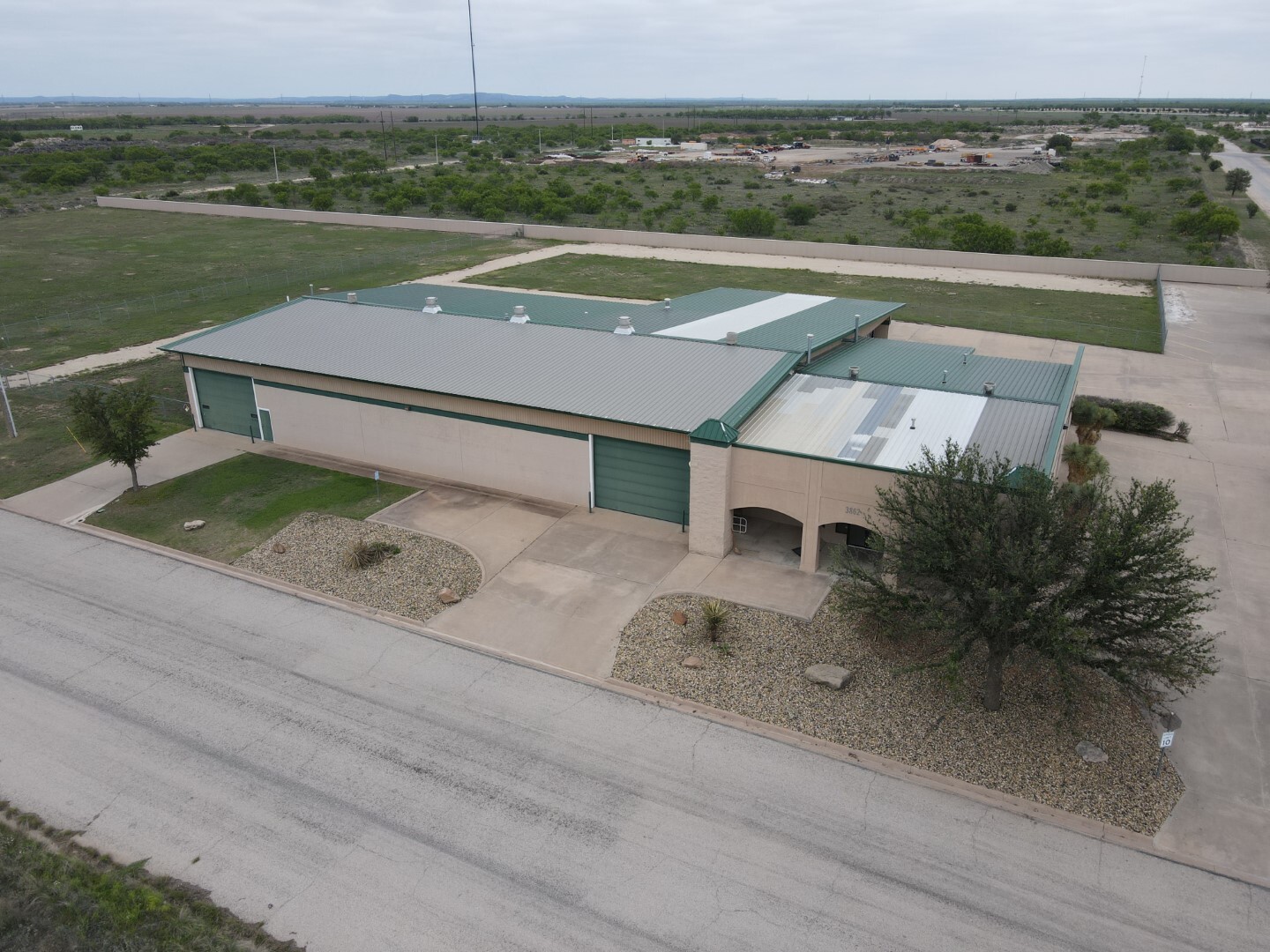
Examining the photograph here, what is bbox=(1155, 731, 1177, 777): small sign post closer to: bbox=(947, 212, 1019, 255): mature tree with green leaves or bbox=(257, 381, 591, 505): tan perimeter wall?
bbox=(257, 381, 591, 505): tan perimeter wall

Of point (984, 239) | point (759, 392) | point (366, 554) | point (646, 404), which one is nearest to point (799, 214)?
point (984, 239)

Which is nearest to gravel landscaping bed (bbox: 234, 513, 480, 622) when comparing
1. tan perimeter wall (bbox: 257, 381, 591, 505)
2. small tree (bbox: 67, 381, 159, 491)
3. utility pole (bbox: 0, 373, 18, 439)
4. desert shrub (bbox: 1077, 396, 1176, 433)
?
tan perimeter wall (bbox: 257, 381, 591, 505)

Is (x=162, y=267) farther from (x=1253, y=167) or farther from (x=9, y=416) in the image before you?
(x=1253, y=167)

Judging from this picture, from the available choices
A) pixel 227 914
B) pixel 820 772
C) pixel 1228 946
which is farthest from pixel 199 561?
pixel 1228 946

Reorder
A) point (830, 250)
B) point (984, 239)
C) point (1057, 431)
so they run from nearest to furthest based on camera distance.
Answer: point (1057, 431) < point (984, 239) < point (830, 250)

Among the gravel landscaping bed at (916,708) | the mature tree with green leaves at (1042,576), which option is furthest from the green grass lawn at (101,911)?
the mature tree with green leaves at (1042,576)
